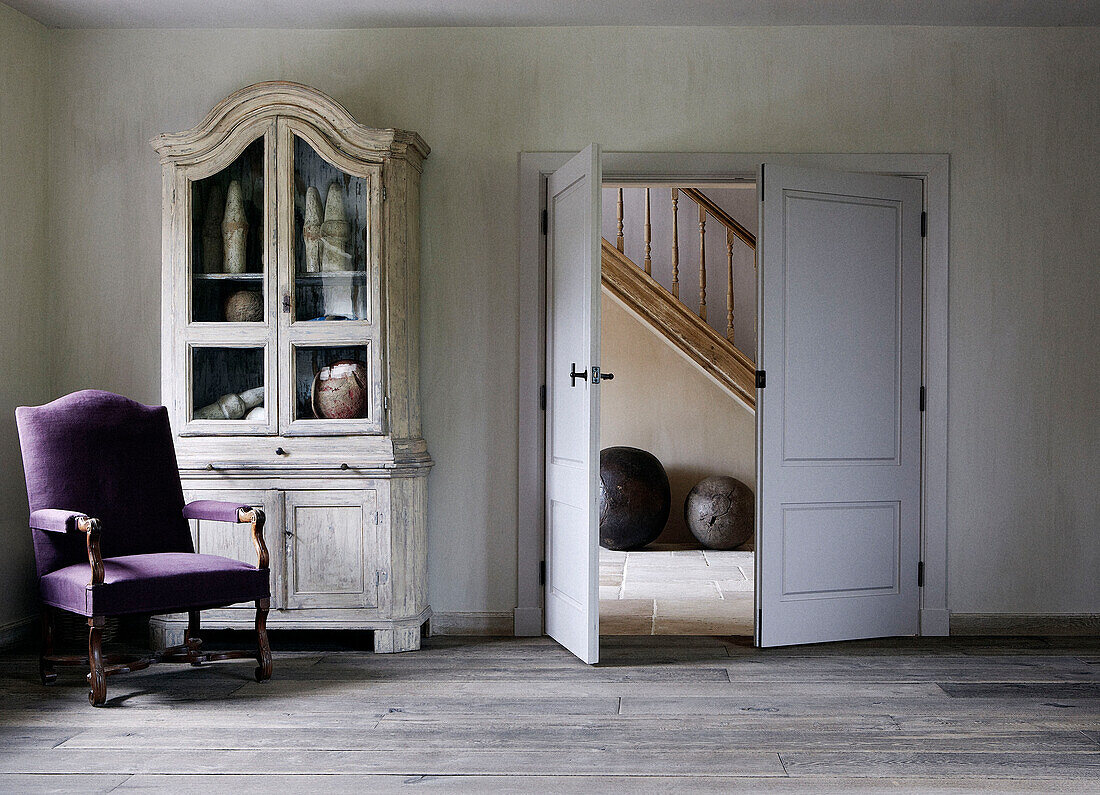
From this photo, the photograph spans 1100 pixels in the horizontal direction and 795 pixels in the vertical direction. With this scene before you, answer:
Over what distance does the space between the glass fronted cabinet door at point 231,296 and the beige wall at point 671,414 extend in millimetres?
3855

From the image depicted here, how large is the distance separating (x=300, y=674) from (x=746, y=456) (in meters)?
4.56

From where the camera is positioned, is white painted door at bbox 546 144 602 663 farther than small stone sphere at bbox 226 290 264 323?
No

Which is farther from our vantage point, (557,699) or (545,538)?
(545,538)

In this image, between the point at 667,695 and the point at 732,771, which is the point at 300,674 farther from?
the point at 732,771

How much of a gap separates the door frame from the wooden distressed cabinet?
1.85 ft

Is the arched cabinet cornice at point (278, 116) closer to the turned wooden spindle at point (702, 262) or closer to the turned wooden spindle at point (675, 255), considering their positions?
the turned wooden spindle at point (675, 255)

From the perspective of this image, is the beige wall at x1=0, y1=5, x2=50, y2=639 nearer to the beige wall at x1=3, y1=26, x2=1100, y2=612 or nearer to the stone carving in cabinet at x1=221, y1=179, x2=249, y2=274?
the beige wall at x1=3, y1=26, x2=1100, y2=612

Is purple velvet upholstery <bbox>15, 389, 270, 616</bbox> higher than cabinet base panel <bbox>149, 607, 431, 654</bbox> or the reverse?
higher

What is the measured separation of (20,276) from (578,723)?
318 centimetres

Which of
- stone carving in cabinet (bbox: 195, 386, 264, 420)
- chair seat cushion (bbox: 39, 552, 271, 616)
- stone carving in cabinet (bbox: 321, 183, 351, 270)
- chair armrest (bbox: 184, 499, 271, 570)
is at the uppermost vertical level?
stone carving in cabinet (bbox: 321, 183, 351, 270)

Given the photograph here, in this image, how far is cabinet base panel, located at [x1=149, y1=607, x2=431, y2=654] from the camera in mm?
4004

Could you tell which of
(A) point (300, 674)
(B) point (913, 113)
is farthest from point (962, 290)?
(A) point (300, 674)

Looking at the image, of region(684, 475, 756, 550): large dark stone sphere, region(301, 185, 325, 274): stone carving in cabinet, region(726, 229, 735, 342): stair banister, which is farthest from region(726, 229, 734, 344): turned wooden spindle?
region(301, 185, 325, 274): stone carving in cabinet

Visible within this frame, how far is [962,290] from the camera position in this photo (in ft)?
14.3
